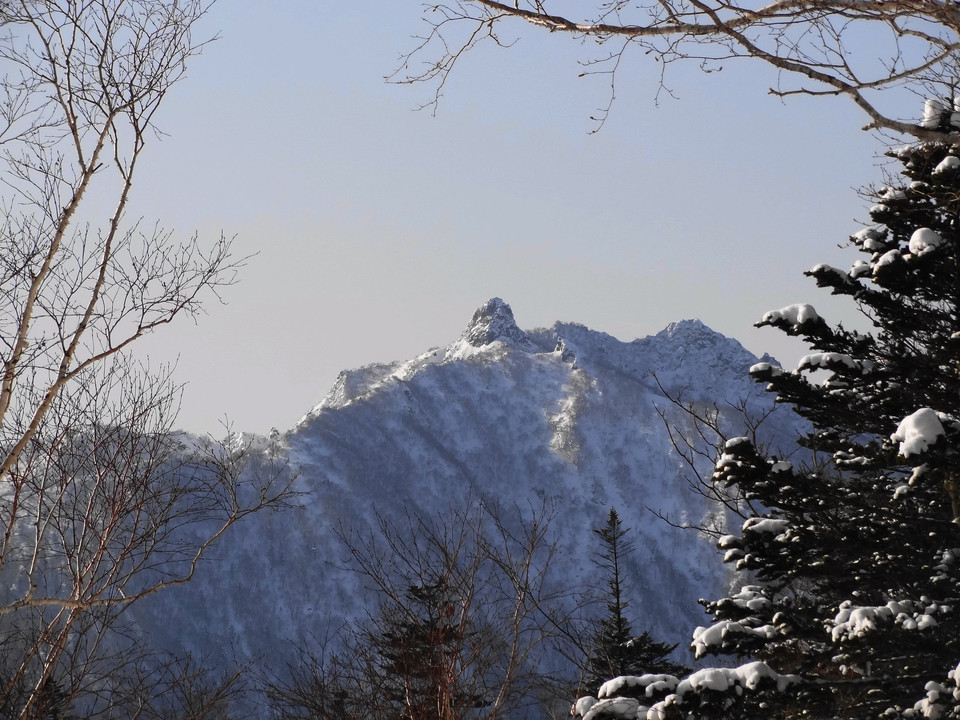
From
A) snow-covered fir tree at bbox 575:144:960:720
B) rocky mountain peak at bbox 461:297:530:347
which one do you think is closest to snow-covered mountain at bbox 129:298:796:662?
rocky mountain peak at bbox 461:297:530:347

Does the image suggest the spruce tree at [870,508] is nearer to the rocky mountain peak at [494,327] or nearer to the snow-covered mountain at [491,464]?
the snow-covered mountain at [491,464]

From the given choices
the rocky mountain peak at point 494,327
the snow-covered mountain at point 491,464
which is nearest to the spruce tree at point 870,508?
the snow-covered mountain at point 491,464

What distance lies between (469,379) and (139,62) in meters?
152

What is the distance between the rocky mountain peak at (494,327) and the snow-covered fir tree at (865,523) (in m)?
175

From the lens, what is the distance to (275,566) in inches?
4107

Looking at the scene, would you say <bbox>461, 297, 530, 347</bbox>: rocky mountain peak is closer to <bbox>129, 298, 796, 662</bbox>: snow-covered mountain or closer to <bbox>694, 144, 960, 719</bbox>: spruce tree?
<bbox>129, 298, 796, 662</bbox>: snow-covered mountain

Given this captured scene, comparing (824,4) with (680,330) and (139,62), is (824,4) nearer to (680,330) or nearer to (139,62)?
(139,62)

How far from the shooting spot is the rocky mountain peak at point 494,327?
184 metres

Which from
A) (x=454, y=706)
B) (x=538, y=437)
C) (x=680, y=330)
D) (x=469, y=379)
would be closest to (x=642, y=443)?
(x=538, y=437)

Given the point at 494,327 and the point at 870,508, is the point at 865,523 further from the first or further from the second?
the point at 494,327

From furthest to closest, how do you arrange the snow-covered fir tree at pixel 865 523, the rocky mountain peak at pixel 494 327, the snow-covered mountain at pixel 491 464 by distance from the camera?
the rocky mountain peak at pixel 494 327 → the snow-covered mountain at pixel 491 464 → the snow-covered fir tree at pixel 865 523

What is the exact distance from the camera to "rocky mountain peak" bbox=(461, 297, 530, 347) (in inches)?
7229

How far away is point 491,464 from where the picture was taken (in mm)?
136500

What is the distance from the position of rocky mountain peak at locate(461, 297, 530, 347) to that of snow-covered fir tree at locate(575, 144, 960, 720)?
574ft
